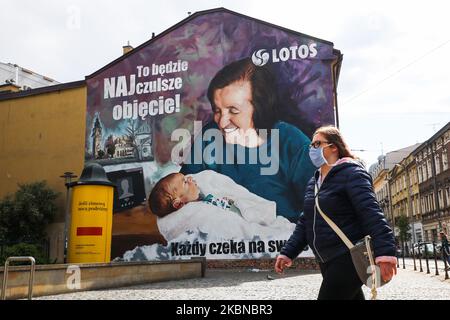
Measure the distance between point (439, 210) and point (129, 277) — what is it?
4085cm

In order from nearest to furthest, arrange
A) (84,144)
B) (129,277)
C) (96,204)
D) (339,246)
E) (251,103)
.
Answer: (339,246), (129,277), (96,204), (251,103), (84,144)

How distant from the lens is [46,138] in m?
25.9

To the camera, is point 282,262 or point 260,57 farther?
point 260,57

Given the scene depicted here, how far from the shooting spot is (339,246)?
3520mm

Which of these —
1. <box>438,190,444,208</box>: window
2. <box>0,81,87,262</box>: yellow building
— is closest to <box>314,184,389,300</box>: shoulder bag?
<box>0,81,87,262</box>: yellow building

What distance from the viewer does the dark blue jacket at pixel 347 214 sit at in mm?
3273

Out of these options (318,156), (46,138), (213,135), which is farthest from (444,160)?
(318,156)

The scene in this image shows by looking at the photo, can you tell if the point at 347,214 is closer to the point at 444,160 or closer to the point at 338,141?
the point at 338,141

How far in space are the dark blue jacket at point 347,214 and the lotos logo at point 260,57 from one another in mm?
18162

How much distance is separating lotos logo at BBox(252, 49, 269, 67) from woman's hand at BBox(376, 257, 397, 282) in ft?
61.9

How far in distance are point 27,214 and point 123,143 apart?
19.0 ft
